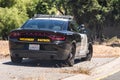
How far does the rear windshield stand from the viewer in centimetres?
1585

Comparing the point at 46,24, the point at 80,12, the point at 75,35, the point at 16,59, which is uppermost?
the point at 46,24

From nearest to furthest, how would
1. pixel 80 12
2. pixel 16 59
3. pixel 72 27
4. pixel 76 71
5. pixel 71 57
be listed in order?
pixel 76 71 → pixel 71 57 → pixel 16 59 → pixel 72 27 → pixel 80 12

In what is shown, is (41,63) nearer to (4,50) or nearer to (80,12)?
(4,50)

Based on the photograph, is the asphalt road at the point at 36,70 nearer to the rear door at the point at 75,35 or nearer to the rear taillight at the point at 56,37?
the rear door at the point at 75,35

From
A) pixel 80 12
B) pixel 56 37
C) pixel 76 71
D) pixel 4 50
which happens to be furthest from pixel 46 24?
pixel 80 12

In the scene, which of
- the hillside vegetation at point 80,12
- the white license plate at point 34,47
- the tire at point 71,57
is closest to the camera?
the white license plate at point 34,47

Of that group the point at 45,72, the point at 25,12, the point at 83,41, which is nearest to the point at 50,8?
the point at 25,12

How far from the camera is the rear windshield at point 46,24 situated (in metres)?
15.9

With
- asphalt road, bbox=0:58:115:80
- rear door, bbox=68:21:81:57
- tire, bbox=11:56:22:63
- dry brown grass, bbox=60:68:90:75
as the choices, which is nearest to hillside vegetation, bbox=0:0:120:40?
asphalt road, bbox=0:58:115:80

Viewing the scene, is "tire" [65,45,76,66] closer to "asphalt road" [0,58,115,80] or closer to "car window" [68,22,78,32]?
"asphalt road" [0,58,115,80]

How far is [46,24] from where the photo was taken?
16016 millimetres

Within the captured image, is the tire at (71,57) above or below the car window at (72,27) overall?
below

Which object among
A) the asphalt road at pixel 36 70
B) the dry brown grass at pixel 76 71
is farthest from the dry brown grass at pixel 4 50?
the dry brown grass at pixel 76 71

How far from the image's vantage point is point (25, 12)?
3222 cm
